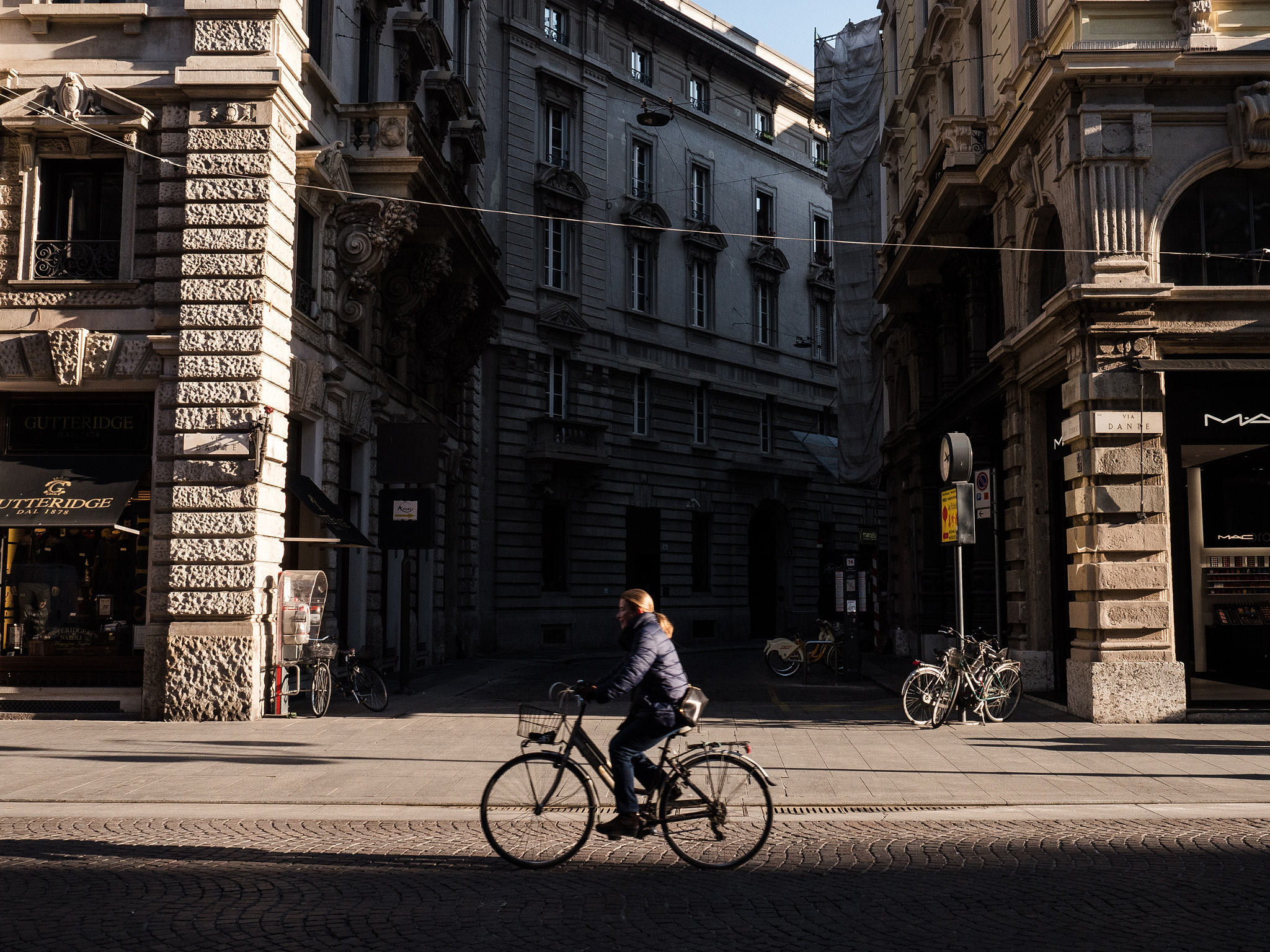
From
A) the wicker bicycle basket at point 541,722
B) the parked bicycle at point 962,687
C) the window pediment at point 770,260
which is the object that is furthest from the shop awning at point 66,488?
the window pediment at point 770,260

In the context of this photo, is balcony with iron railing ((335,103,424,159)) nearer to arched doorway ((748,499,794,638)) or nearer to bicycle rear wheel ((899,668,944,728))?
bicycle rear wheel ((899,668,944,728))

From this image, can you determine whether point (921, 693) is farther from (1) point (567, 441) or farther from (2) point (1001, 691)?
(1) point (567, 441)

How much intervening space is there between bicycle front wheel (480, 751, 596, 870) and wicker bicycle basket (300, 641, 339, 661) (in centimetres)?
908

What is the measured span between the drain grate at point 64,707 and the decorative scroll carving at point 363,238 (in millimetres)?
7134

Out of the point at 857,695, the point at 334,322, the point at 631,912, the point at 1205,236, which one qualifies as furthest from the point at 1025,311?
the point at 631,912

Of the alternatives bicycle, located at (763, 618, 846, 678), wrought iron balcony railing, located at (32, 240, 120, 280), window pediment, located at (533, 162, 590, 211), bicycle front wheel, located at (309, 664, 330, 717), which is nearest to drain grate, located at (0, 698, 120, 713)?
bicycle front wheel, located at (309, 664, 330, 717)

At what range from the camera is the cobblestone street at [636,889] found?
5957 millimetres

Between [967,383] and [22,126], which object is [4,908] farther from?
[967,383]

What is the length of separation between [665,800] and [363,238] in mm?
14234

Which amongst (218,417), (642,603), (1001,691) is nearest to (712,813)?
(642,603)

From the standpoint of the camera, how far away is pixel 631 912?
643cm

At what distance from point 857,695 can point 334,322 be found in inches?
406

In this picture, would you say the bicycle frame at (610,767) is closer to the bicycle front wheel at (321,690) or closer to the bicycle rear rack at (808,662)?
the bicycle front wheel at (321,690)

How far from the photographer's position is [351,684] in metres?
17.2
